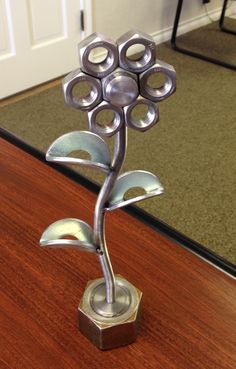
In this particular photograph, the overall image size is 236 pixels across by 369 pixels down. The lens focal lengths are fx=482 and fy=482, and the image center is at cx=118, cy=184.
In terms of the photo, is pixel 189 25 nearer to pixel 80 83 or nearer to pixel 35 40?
pixel 35 40

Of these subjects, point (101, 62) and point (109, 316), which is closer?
point (101, 62)

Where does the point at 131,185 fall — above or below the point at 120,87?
below

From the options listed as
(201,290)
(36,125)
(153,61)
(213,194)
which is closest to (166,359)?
(201,290)

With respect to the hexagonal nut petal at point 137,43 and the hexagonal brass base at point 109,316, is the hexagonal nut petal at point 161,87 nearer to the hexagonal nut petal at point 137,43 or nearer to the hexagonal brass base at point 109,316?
the hexagonal nut petal at point 137,43

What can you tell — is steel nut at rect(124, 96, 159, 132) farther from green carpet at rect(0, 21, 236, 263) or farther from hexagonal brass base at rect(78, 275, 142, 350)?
green carpet at rect(0, 21, 236, 263)

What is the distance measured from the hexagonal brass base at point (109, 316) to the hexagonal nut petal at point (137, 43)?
29cm

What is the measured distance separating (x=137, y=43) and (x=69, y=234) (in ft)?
0.76

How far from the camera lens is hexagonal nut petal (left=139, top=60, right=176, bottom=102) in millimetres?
435

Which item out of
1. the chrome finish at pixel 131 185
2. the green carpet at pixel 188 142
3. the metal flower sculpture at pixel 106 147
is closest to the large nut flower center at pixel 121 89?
the metal flower sculpture at pixel 106 147

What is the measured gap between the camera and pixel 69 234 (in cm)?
55

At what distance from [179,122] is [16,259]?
157 centimetres

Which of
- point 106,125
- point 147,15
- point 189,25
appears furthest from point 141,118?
point 189,25

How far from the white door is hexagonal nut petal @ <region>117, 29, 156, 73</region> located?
6.29 ft

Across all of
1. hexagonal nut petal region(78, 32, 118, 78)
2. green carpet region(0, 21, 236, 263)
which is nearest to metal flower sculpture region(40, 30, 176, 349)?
hexagonal nut petal region(78, 32, 118, 78)
